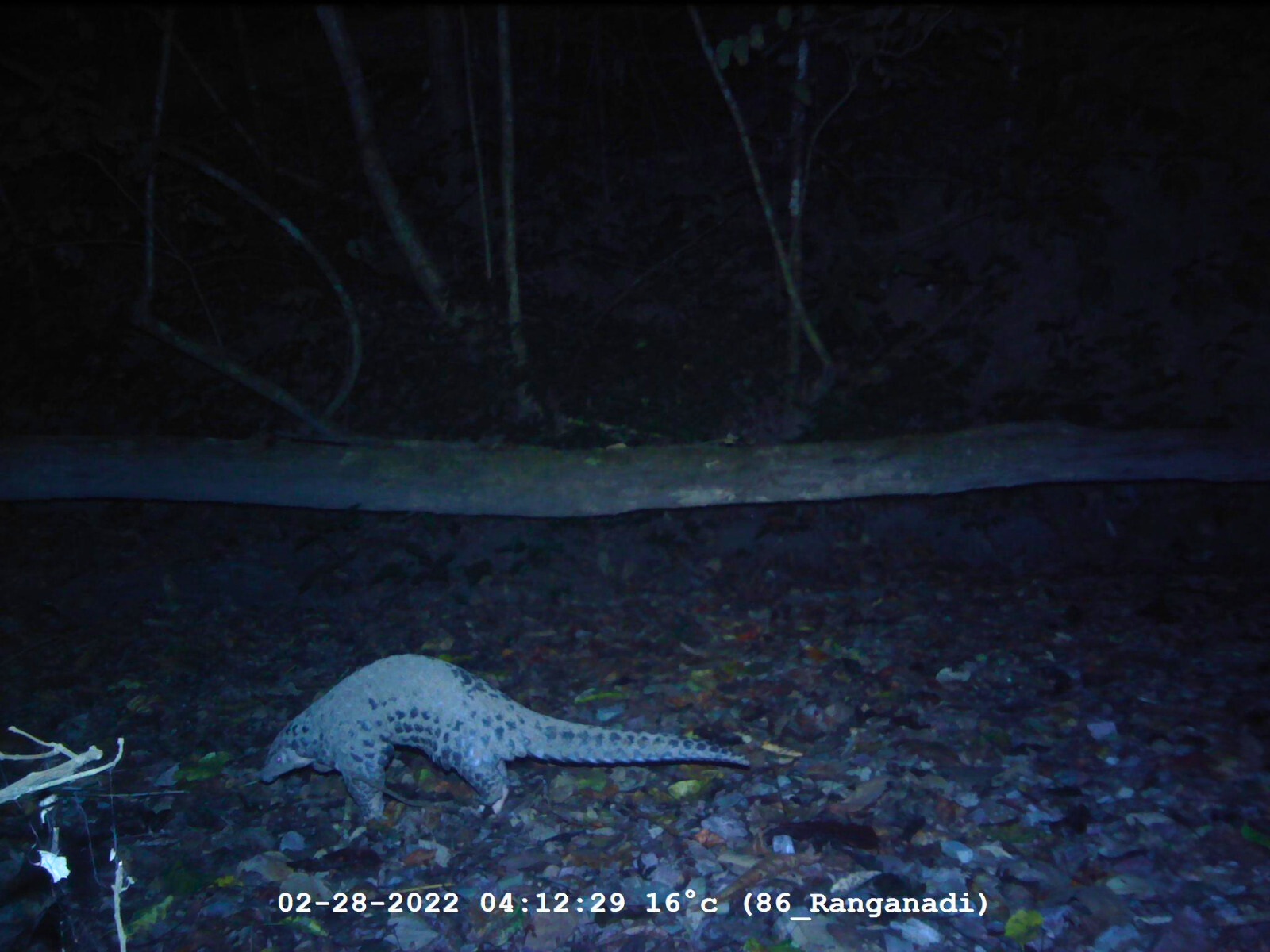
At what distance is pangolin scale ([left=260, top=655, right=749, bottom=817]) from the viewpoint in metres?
3.75

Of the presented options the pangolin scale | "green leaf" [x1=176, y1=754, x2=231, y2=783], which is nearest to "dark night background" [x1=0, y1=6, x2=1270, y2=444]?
the pangolin scale

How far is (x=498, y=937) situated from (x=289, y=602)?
3677mm

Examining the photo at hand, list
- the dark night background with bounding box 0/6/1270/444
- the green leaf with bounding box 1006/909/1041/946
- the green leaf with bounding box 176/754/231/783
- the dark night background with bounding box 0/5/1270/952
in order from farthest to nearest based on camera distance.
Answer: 1. the dark night background with bounding box 0/6/1270/444
2. the green leaf with bounding box 176/754/231/783
3. the dark night background with bounding box 0/5/1270/952
4. the green leaf with bounding box 1006/909/1041/946

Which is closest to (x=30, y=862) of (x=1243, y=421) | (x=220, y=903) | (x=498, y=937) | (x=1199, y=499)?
(x=220, y=903)

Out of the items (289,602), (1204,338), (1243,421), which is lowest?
Result: (289,602)

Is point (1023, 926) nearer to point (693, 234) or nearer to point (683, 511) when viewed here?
point (683, 511)

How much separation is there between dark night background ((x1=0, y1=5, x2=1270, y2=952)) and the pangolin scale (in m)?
0.24

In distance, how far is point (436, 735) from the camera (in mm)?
3768

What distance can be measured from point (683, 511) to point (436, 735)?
10.5 feet

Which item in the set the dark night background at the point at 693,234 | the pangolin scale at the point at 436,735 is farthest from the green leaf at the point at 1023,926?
the dark night background at the point at 693,234

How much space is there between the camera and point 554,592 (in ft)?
20.0

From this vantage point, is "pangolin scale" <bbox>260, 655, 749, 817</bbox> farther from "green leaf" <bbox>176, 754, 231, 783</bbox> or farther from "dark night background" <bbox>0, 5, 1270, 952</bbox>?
"green leaf" <bbox>176, 754, 231, 783</bbox>

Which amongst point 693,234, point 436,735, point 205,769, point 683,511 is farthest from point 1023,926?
point 693,234

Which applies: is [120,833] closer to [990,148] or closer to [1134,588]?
[1134,588]
